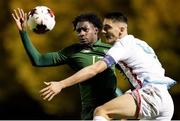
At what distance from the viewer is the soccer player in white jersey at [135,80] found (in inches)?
243

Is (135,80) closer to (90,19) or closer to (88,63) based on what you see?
(88,63)

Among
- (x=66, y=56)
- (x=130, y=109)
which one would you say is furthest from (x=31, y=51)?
(x=130, y=109)

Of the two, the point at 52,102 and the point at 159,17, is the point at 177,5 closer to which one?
the point at 159,17

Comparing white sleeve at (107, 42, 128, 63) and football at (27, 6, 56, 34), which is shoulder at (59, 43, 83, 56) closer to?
football at (27, 6, 56, 34)

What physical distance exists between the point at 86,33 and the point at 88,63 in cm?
29

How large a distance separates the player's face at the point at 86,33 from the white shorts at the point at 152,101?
1.01m

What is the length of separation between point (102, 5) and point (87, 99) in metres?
4.21

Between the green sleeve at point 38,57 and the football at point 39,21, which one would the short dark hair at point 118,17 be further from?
the football at point 39,21

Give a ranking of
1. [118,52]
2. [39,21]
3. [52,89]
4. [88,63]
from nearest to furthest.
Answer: [52,89] < [118,52] < [88,63] < [39,21]

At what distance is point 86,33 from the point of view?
284 inches

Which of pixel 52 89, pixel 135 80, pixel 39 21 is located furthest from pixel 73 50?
pixel 52 89

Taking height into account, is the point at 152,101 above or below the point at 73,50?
below

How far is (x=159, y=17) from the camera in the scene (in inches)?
443

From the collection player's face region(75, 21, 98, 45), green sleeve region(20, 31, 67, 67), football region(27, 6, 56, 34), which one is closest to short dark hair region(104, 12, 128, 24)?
player's face region(75, 21, 98, 45)
